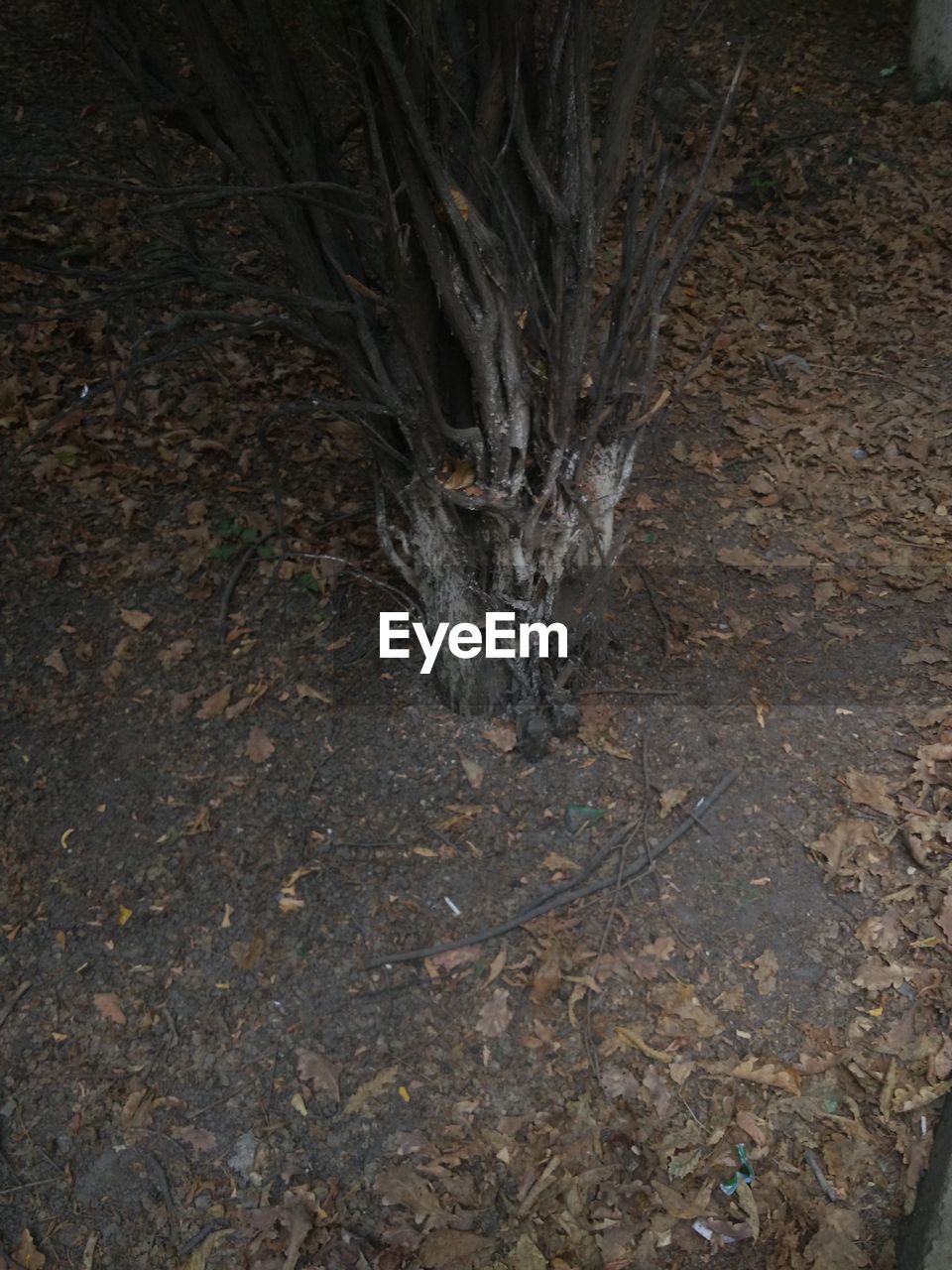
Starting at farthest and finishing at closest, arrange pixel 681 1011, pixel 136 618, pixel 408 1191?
pixel 136 618 → pixel 681 1011 → pixel 408 1191

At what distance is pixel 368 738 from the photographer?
3.80m

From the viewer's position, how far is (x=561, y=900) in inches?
133

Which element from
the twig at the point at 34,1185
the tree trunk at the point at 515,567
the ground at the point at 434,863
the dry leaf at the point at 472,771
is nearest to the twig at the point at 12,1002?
the ground at the point at 434,863

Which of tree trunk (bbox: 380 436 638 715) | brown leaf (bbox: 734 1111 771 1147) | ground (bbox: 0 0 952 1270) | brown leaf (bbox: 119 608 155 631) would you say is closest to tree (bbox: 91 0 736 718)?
tree trunk (bbox: 380 436 638 715)

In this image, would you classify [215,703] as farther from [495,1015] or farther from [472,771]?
[495,1015]

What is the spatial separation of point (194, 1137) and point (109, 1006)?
0.50 metres

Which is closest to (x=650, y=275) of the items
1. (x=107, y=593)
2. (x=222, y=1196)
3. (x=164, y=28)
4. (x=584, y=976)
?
(x=584, y=976)

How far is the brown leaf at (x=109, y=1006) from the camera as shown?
3.23 metres

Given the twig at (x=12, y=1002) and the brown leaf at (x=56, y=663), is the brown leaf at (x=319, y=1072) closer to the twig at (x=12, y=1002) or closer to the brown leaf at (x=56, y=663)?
the twig at (x=12, y=1002)

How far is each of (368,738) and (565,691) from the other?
2.38ft

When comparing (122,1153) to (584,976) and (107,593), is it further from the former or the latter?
(107,593)

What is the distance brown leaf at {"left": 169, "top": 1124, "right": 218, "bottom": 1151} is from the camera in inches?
118

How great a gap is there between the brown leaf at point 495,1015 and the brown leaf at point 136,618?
2031 mm

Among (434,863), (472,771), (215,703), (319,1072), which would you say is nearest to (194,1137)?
(319,1072)
